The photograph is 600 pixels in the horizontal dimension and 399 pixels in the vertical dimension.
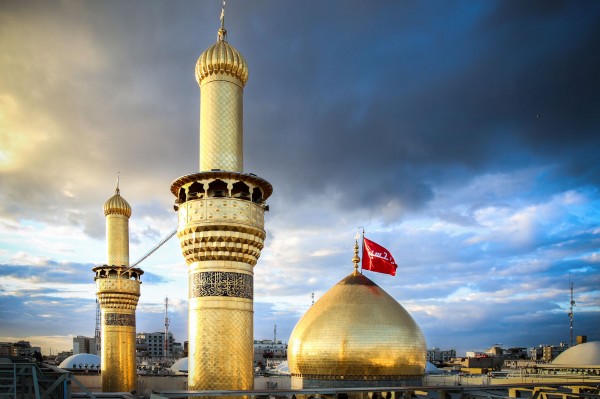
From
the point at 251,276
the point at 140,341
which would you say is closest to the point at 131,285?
the point at 251,276

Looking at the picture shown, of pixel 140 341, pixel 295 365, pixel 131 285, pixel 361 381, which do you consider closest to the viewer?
pixel 361 381

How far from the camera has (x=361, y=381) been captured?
63.3ft

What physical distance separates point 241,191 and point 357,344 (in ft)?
33.3

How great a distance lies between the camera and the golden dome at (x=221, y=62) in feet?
39.0

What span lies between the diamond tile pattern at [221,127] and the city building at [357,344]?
401 inches

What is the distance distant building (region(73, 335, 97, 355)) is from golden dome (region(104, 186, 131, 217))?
6352 cm

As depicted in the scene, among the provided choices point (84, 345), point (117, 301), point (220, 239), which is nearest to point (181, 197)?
point (220, 239)

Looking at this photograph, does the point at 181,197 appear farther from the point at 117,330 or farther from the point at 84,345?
the point at 84,345

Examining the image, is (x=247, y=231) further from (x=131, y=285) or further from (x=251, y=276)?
(x=131, y=285)

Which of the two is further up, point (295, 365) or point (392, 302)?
point (392, 302)

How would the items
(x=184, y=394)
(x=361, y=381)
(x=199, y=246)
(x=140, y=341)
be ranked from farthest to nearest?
(x=140, y=341) < (x=361, y=381) < (x=199, y=246) < (x=184, y=394)

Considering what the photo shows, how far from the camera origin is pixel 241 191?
11.5m

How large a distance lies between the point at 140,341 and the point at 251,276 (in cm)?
10393

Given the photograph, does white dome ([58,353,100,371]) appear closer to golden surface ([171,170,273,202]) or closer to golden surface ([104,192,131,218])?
golden surface ([104,192,131,218])
